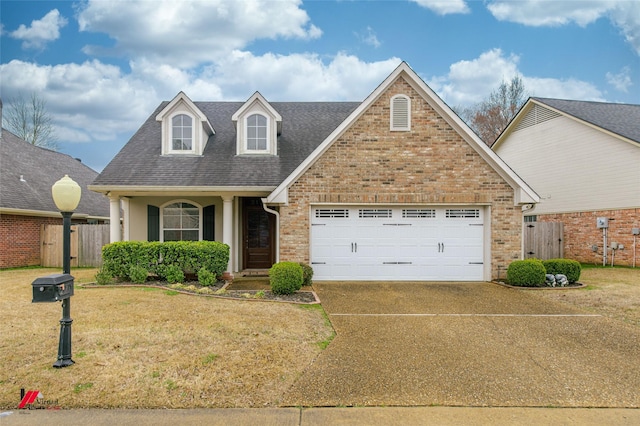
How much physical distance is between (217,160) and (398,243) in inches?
260

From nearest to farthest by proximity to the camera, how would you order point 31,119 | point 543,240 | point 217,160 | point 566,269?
point 566,269 < point 217,160 < point 543,240 < point 31,119

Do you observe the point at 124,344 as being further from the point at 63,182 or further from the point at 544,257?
the point at 544,257

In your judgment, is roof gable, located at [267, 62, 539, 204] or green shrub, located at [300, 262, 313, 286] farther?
roof gable, located at [267, 62, 539, 204]

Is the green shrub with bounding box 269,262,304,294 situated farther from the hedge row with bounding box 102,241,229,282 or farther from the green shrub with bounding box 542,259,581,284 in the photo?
the green shrub with bounding box 542,259,581,284

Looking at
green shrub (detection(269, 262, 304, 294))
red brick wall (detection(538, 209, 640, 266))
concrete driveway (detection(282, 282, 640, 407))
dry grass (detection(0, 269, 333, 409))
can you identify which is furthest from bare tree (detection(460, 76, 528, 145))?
dry grass (detection(0, 269, 333, 409))

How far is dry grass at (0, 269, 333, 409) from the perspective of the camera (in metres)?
4.13

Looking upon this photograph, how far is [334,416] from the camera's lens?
373cm

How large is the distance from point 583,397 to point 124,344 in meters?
5.80

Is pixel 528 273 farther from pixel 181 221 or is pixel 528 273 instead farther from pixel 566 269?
pixel 181 221

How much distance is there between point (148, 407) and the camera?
3893mm

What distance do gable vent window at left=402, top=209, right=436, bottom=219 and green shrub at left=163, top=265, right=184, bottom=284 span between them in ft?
21.8

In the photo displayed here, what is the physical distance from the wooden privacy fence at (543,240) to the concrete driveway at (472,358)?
28.5 feet

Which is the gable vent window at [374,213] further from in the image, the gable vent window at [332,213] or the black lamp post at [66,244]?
the black lamp post at [66,244]

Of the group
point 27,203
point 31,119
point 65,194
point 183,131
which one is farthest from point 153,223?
point 31,119
